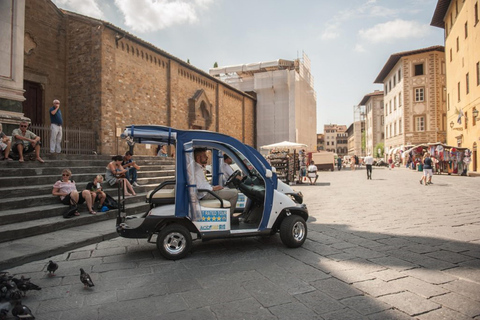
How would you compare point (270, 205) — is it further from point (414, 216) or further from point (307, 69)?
point (307, 69)

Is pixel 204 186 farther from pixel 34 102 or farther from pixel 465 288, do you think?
pixel 34 102

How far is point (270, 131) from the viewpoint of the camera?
115 ft

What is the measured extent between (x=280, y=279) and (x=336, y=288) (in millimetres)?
610

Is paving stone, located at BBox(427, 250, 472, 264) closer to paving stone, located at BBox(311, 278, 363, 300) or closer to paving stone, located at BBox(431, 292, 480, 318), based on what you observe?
paving stone, located at BBox(431, 292, 480, 318)

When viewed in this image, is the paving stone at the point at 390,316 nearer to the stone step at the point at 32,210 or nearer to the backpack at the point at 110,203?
the stone step at the point at 32,210

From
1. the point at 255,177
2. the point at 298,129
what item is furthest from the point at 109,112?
the point at 298,129

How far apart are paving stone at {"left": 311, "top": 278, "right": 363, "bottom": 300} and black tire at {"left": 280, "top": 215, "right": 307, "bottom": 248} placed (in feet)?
4.08

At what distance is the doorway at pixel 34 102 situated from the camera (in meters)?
13.3

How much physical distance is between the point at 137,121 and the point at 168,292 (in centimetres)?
1473

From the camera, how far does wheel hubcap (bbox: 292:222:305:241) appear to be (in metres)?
4.87

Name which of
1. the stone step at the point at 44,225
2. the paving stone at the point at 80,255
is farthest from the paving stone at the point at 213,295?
the stone step at the point at 44,225

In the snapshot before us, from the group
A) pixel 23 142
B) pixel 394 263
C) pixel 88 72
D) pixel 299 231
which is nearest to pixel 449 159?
pixel 299 231

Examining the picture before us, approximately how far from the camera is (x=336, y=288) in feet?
10.7

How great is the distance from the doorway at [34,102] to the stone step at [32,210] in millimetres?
8646
